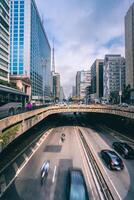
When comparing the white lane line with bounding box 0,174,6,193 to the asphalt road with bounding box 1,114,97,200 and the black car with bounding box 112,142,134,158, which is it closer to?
the asphalt road with bounding box 1,114,97,200

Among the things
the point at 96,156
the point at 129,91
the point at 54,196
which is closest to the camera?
the point at 54,196

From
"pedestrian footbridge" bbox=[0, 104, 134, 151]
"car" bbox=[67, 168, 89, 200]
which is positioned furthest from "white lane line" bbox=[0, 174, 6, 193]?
"car" bbox=[67, 168, 89, 200]

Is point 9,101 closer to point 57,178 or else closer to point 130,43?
point 57,178

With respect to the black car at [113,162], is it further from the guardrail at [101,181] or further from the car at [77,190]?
the car at [77,190]

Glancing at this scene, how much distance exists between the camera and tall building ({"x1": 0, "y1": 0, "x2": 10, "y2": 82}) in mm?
82100

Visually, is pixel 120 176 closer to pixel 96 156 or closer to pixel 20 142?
pixel 96 156

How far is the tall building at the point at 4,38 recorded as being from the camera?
8210cm

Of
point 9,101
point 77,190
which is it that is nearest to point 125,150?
point 77,190

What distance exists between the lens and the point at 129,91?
399 ft

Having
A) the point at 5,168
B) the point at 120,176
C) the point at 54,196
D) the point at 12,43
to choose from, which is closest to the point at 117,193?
the point at 120,176

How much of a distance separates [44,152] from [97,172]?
1319 cm

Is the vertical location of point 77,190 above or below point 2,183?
above

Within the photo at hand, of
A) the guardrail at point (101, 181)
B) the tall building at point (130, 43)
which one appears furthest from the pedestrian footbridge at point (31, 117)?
the tall building at point (130, 43)

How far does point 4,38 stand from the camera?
85312mm
